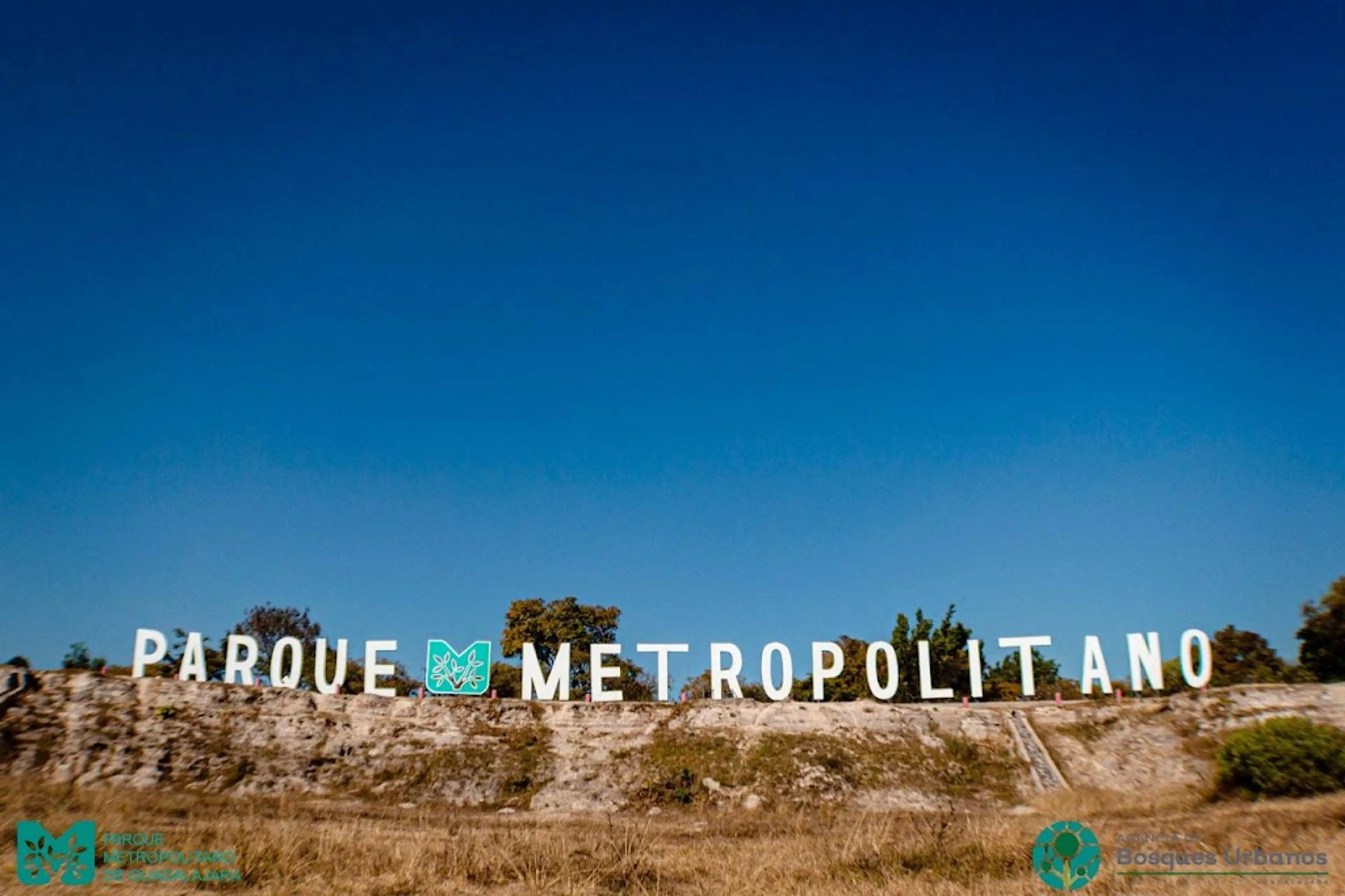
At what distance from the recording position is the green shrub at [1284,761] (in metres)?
29.2

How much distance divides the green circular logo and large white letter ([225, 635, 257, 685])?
160 feet

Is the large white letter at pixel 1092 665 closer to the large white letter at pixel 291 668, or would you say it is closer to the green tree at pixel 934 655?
the green tree at pixel 934 655

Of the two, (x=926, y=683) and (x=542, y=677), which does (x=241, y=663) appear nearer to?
(x=542, y=677)

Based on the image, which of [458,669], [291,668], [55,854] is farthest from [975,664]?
[55,854]

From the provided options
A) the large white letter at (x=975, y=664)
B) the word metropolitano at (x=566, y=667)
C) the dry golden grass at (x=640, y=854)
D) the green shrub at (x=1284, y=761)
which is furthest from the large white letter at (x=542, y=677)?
the green shrub at (x=1284, y=761)

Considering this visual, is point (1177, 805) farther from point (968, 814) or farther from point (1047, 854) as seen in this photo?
point (1047, 854)

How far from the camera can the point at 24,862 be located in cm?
1085

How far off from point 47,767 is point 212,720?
7297mm

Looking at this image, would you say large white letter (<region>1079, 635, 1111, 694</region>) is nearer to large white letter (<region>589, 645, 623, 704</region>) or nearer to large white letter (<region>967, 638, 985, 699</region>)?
large white letter (<region>967, 638, 985, 699</region>)

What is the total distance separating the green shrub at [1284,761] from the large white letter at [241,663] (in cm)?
5045

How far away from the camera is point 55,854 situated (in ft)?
36.9

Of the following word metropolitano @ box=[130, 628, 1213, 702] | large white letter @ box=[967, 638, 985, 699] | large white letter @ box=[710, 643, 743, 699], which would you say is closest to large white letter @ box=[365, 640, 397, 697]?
word metropolitano @ box=[130, 628, 1213, 702]

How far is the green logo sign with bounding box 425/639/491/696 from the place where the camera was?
53000 mm

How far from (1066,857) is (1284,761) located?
2456 centimetres
